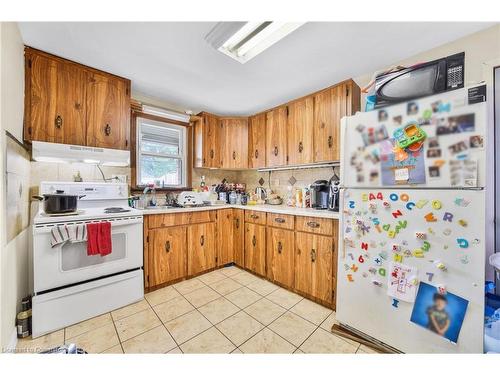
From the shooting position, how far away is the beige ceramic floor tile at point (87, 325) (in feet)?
5.02

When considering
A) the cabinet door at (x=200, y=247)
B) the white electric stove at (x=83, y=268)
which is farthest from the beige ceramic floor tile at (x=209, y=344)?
the cabinet door at (x=200, y=247)

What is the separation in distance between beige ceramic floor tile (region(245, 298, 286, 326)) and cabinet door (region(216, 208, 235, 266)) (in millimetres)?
919

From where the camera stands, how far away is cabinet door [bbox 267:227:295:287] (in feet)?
7.16

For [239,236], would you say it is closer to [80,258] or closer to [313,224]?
[313,224]

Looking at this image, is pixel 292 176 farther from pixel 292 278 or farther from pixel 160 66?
pixel 160 66

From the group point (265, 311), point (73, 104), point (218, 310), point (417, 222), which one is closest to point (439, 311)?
point (417, 222)

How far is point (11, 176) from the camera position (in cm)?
135

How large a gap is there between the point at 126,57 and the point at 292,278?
272cm

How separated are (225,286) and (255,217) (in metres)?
0.89

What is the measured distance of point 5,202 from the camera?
1.24 metres

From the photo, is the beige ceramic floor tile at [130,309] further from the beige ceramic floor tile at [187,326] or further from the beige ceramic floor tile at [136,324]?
the beige ceramic floor tile at [187,326]

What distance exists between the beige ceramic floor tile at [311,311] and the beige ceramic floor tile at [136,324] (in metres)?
1.25
